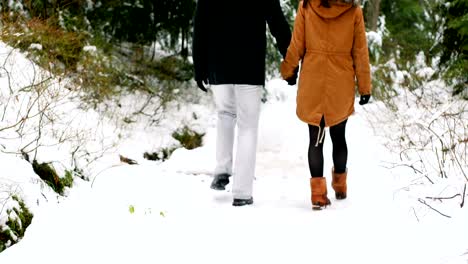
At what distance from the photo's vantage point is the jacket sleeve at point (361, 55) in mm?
3668

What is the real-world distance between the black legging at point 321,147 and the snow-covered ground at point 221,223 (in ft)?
0.98

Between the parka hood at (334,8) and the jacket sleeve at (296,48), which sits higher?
the parka hood at (334,8)

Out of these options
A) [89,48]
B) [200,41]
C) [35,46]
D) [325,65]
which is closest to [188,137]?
[89,48]

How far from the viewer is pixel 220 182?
4285mm

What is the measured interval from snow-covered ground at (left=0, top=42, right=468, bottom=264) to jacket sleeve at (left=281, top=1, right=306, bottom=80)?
1010 mm

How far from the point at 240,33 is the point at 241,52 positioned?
136 mm

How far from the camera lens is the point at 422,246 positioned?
8.96 ft

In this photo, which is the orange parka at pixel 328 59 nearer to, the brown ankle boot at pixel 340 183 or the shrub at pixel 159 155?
the brown ankle boot at pixel 340 183

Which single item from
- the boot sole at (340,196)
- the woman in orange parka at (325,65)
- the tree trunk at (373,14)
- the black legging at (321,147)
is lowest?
the boot sole at (340,196)

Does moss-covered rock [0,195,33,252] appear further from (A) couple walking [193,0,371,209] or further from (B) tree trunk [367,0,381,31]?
(B) tree trunk [367,0,381,31]

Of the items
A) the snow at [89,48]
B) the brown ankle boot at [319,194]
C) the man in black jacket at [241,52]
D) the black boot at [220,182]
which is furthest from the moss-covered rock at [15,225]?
the snow at [89,48]

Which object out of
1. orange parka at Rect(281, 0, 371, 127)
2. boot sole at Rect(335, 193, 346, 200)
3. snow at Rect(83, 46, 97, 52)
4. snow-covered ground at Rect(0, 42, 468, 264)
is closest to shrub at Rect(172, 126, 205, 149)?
snow at Rect(83, 46, 97, 52)

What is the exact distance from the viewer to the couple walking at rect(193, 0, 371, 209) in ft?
12.0

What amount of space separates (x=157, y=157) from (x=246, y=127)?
12.5 ft
